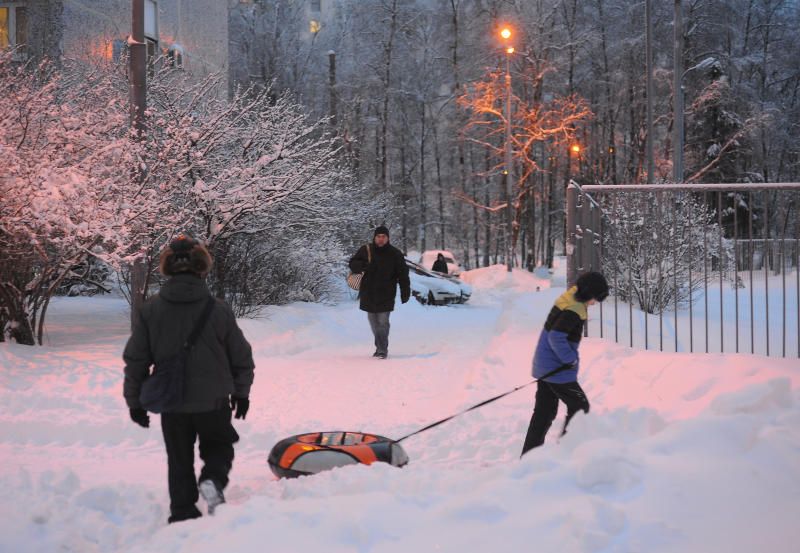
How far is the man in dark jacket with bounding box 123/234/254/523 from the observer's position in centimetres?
487

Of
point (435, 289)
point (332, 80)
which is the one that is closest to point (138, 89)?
point (435, 289)

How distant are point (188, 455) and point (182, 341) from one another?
695mm

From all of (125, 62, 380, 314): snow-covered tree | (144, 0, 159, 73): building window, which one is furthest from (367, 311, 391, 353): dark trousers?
(144, 0, 159, 73): building window

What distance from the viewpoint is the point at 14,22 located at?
20.9 metres

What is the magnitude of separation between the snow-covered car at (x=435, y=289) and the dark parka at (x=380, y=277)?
12.1m

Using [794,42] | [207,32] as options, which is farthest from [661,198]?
[794,42]

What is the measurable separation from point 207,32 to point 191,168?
533 inches

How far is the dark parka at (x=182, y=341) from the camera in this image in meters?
4.86

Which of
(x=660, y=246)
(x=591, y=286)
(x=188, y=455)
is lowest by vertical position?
(x=188, y=455)

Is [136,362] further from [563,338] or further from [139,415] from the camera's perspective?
[563,338]

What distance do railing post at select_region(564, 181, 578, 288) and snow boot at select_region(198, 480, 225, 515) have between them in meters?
5.47

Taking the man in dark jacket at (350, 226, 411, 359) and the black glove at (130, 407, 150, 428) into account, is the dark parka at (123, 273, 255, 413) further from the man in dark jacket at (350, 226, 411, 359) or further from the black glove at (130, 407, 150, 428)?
the man in dark jacket at (350, 226, 411, 359)

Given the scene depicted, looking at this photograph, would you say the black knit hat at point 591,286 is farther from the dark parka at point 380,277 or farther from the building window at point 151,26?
the building window at point 151,26

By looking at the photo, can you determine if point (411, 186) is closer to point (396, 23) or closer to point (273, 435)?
point (396, 23)
